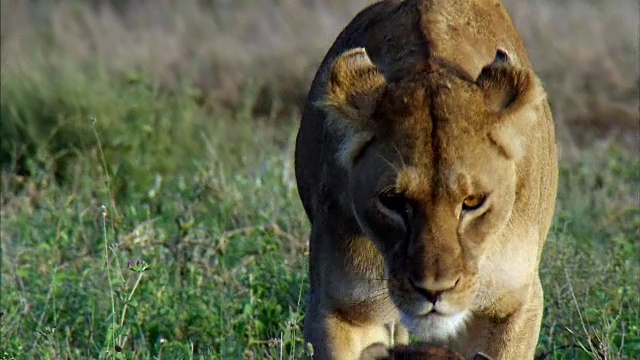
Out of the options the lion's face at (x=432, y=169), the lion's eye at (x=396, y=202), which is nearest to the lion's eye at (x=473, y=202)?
the lion's face at (x=432, y=169)

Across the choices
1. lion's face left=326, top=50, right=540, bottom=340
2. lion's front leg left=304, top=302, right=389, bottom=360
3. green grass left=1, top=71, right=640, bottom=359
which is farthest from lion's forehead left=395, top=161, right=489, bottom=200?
green grass left=1, top=71, right=640, bottom=359

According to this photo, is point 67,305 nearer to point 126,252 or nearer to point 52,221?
point 126,252

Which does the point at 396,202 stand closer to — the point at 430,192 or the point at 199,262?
the point at 430,192

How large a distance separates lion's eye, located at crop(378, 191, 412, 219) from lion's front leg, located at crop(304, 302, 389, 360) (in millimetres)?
579

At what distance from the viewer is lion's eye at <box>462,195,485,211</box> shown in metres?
5.02

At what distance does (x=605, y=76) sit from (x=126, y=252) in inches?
309

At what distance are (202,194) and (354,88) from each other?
4.07m

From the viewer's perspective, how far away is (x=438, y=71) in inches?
210

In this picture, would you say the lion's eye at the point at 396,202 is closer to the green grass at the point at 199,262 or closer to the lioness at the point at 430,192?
the lioness at the point at 430,192

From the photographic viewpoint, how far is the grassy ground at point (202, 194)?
713 cm

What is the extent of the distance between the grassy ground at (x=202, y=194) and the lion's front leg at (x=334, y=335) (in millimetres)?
213

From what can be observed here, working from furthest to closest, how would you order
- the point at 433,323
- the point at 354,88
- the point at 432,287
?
the point at 354,88 → the point at 433,323 → the point at 432,287

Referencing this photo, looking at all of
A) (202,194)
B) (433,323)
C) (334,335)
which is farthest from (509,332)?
(202,194)

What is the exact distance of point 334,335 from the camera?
215 inches
